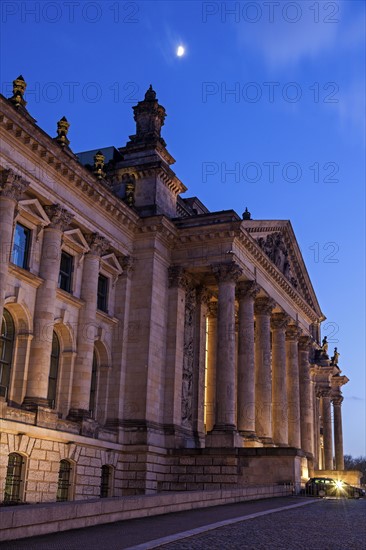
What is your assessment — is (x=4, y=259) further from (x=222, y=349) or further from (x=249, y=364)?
(x=249, y=364)

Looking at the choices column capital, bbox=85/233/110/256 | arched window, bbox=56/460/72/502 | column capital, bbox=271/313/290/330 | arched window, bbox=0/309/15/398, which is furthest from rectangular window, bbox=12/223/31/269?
column capital, bbox=271/313/290/330

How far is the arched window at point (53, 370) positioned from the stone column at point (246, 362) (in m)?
11.8

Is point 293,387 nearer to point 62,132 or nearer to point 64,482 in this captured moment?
point 64,482

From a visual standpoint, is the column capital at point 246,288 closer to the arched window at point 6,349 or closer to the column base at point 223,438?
the column base at point 223,438

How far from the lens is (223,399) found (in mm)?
35500

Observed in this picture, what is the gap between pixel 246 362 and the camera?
38875 millimetres

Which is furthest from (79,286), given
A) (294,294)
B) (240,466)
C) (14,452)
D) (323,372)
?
(323,372)

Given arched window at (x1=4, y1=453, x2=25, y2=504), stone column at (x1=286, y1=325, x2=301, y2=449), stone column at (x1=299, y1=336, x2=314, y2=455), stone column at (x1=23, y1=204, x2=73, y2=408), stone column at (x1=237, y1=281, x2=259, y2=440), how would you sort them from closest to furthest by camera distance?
arched window at (x1=4, y1=453, x2=25, y2=504) → stone column at (x1=23, y1=204, x2=73, y2=408) → stone column at (x1=237, y1=281, x2=259, y2=440) → stone column at (x1=286, y1=325, x2=301, y2=449) → stone column at (x1=299, y1=336, x2=314, y2=455)

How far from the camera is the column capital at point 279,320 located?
4734cm

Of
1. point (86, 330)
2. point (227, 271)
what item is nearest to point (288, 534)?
point (86, 330)

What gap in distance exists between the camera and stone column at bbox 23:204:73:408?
27.7 metres

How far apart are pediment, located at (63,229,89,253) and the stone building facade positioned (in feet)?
0.29

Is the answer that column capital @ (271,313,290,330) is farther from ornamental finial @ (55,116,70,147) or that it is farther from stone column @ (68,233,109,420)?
ornamental finial @ (55,116,70,147)

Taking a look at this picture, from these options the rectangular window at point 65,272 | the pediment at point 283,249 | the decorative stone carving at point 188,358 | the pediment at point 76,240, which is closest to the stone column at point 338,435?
the pediment at point 283,249
